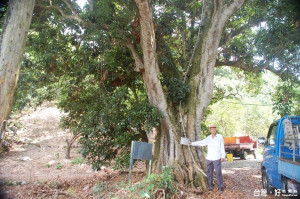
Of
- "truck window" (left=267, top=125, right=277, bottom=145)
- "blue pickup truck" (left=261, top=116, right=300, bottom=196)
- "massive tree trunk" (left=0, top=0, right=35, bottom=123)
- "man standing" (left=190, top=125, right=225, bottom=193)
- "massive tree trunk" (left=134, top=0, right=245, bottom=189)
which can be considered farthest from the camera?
"massive tree trunk" (left=134, top=0, right=245, bottom=189)

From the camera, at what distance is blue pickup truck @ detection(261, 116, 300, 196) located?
5500 millimetres

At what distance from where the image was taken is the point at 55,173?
12406 millimetres

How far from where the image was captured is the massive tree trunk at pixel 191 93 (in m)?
7.54

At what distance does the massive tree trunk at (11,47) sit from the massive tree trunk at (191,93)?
328cm

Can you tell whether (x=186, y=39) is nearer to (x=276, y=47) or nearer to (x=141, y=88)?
(x=141, y=88)

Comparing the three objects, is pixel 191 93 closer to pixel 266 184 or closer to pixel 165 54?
pixel 165 54

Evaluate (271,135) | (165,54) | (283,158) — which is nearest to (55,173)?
(165,54)

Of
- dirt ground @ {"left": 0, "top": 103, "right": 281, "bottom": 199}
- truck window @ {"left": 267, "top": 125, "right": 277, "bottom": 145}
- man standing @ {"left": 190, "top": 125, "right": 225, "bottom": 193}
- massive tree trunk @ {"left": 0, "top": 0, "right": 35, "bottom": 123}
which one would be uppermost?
massive tree trunk @ {"left": 0, "top": 0, "right": 35, "bottom": 123}

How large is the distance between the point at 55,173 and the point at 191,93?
808 cm

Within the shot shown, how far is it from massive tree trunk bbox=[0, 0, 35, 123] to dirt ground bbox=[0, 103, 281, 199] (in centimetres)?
265

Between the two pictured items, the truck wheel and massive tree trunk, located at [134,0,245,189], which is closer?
the truck wheel

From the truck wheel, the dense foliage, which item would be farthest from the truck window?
the dense foliage

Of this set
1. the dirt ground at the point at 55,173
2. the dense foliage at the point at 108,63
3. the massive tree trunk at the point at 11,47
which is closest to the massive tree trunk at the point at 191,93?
the dense foliage at the point at 108,63

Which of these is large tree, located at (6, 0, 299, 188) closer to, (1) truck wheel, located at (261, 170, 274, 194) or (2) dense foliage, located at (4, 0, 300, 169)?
(2) dense foliage, located at (4, 0, 300, 169)
